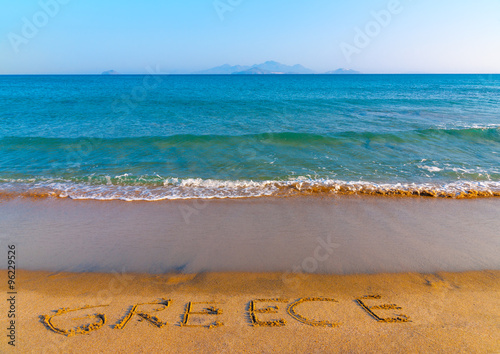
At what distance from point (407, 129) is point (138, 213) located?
62.2 ft

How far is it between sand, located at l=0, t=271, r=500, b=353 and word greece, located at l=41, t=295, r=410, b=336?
0.06 ft

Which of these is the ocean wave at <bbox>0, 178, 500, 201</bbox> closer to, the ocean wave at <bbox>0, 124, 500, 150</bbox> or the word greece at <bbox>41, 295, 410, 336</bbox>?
the word greece at <bbox>41, 295, 410, 336</bbox>

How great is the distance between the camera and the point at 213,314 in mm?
4477

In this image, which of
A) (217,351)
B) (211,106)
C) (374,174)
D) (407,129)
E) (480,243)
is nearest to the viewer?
(217,351)

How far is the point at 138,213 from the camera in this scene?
8273 mm

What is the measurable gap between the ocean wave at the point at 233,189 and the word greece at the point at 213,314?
4.95m

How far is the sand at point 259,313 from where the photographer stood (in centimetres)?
395

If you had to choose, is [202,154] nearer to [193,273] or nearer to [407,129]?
[193,273]

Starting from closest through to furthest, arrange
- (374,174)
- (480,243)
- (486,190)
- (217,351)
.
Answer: (217,351) → (480,243) → (486,190) → (374,174)

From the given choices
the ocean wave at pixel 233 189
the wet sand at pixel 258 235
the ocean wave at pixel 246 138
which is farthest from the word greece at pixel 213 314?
the ocean wave at pixel 246 138

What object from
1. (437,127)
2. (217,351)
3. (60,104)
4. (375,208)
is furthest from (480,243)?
(60,104)

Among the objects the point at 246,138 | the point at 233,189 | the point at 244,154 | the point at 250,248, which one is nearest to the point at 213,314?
the point at 250,248

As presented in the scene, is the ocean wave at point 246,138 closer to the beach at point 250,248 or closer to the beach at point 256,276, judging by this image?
the beach at point 250,248

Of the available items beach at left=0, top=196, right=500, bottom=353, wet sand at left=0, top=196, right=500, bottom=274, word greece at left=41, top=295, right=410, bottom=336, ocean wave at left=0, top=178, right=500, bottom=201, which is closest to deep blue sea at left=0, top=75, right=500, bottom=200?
ocean wave at left=0, top=178, right=500, bottom=201
